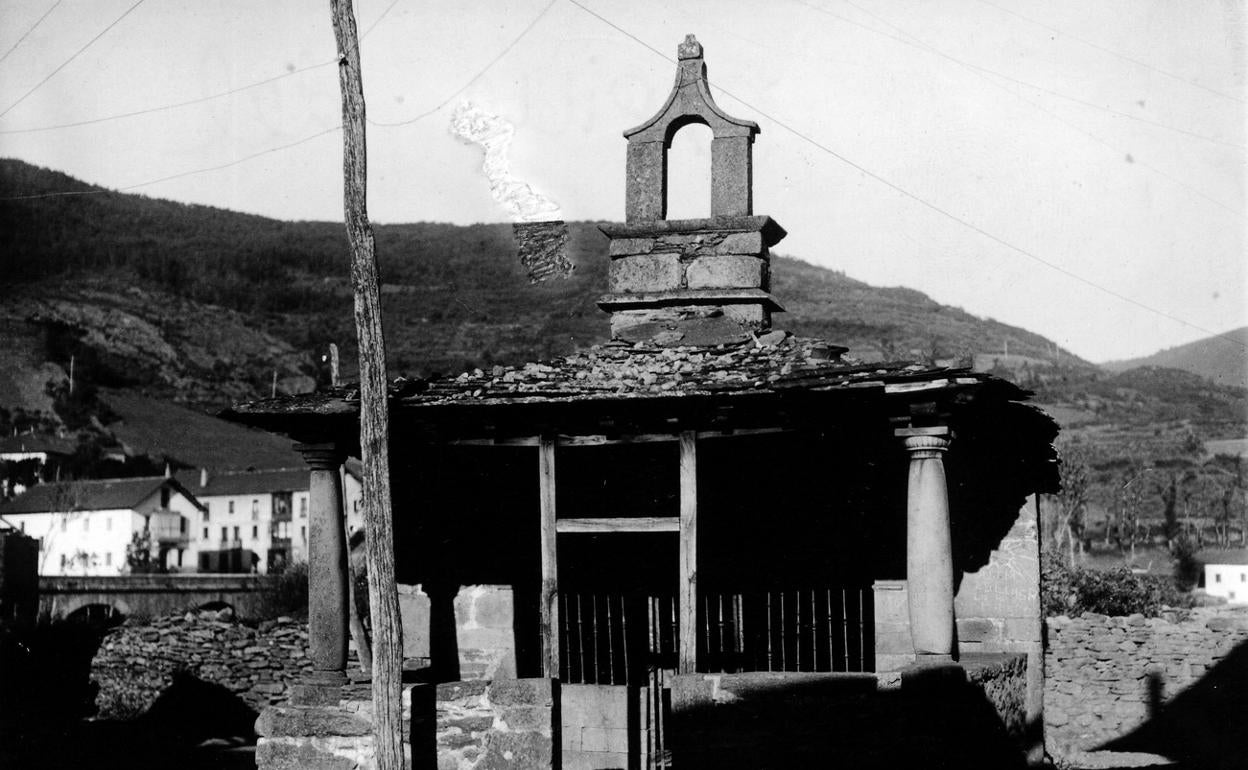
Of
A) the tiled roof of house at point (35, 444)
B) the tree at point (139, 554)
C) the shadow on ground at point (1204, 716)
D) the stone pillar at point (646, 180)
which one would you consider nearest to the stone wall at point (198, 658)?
the shadow on ground at point (1204, 716)

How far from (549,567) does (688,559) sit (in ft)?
3.41

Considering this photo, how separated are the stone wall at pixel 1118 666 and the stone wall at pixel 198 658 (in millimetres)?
15005

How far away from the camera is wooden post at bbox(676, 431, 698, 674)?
30.8 ft

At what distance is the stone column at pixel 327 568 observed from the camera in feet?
32.3

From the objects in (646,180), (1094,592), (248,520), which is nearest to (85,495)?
(248,520)

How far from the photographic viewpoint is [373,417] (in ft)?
30.9

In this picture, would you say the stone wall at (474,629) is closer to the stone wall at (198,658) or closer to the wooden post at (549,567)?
the wooden post at (549,567)

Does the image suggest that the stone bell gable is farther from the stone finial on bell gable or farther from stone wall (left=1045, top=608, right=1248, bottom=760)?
stone wall (left=1045, top=608, right=1248, bottom=760)

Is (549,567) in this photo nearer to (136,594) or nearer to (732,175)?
(732,175)

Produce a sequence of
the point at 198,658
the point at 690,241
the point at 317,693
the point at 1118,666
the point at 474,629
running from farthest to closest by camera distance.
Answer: the point at 198,658 → the point at 1118,666 → the point at 690,241 → the point at 474,629 → the point at 317,693

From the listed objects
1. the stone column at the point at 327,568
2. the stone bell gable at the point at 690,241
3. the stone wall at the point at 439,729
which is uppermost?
the stone bell gable at the point at 690,241

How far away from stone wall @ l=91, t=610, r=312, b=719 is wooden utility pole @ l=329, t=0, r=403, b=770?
18136 mm

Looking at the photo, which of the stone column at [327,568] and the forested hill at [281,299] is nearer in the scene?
the stone column at [327,568]

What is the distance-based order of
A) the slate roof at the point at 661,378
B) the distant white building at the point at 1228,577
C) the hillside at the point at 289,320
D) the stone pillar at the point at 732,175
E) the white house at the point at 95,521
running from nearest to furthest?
1. the slate roof at the point at 661,378
2. the stone pillar at the point at 732,175
3. the distant white building at the point at 1228,577
4. the white house at the point at 95,521
5. the hillside at the point at 289,320
